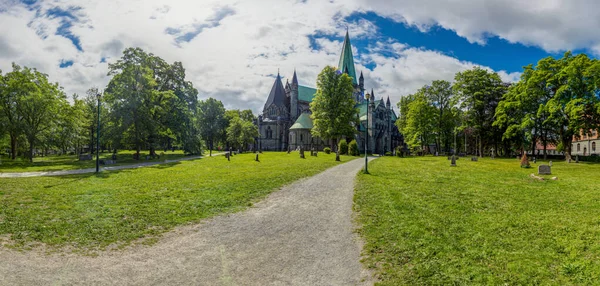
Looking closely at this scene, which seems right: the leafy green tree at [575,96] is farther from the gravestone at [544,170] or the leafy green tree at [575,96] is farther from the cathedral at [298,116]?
the cathedral at [298,116]

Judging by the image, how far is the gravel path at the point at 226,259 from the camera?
5961 millimetres

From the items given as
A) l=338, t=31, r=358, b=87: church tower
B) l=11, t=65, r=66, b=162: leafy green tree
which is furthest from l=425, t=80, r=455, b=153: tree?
l=11, t=65, r=66, b=162: leafy green tree

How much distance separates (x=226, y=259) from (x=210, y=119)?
65.3 meters

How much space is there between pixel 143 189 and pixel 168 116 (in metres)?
24.5

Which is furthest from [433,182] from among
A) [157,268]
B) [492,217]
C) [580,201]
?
[157,268]

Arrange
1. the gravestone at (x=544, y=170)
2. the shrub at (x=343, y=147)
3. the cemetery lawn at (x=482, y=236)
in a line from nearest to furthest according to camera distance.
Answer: the cemetery lawn at (x=482, y=236) < the gravestone at (x=544, y=170) < the shrub at (x=343, y=147)

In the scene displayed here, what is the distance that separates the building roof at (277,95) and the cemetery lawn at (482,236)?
6404 centimetres

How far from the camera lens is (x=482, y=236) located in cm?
766

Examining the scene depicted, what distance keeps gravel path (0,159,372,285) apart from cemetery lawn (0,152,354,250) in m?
0.84

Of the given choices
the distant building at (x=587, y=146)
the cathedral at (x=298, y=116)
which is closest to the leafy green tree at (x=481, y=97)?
the cathedral at (x=298, y=116)

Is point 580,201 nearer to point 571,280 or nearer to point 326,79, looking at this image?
point 571,280

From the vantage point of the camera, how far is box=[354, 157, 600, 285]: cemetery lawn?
588 cm

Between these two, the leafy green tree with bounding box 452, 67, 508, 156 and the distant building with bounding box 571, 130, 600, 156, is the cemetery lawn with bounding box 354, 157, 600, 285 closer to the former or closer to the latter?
the leafy green tree with bounding box 452, 67, 508, 156

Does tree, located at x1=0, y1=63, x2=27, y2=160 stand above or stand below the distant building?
above
